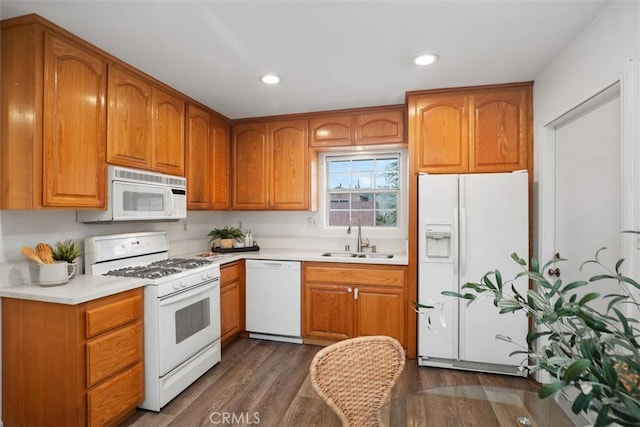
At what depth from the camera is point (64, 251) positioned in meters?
2.07

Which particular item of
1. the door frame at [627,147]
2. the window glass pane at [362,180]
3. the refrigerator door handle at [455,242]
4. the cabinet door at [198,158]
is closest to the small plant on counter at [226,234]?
the cabinet door at [198,158]

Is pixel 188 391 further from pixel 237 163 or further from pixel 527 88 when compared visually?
pixel 527 88

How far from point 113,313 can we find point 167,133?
5.09 ft

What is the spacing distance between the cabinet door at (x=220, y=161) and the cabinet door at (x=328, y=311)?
1.37 m

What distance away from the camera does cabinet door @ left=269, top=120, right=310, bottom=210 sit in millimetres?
3525

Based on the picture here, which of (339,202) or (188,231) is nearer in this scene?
(188,231)

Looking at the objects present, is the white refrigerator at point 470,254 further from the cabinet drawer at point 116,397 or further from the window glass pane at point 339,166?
the cabinet drawer at point 116,397

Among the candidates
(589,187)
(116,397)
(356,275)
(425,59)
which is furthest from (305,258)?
(589,187)

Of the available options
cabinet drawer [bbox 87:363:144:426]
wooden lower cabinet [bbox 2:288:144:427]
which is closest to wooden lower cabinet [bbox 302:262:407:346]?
cabinet drawer [bbox 87:363:144:426]

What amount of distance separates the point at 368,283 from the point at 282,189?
4.60 feet

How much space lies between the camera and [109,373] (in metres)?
1.88

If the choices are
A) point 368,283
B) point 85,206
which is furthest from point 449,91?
point 85,206

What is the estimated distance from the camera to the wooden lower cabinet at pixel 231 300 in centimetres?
304

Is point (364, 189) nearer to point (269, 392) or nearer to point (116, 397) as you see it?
point (269, 392)
